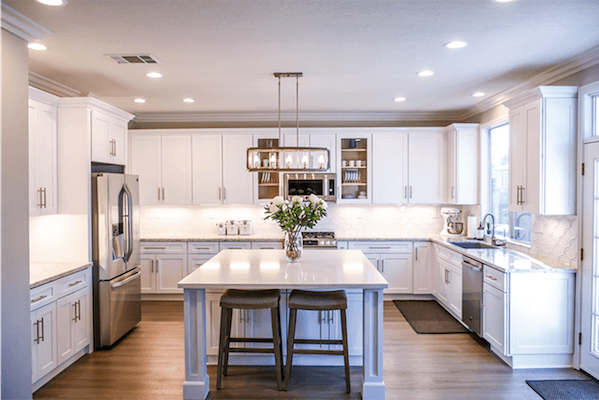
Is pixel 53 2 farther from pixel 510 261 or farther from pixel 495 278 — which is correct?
pixel 510 261

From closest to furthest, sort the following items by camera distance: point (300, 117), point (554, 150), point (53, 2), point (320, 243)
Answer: point (53, 2), point (554, 150), point (320, 243), point (300, 117)

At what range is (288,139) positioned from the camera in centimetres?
589

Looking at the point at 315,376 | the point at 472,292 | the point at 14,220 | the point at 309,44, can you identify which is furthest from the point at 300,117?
the point at 14,220

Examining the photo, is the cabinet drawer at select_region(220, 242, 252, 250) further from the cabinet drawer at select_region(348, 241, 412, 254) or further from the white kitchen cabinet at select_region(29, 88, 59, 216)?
the white kitchen cabinet at select_region(29, 88, 59, 216)

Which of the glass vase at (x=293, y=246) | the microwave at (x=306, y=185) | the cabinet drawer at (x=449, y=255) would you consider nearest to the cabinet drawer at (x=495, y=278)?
the cabinet drawer at (x=449, y=255)

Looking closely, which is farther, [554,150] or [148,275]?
[148,275]

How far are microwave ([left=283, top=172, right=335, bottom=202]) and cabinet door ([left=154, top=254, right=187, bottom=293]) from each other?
172 centimetres

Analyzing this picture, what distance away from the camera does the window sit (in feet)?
15.2

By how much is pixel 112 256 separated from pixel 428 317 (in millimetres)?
3606

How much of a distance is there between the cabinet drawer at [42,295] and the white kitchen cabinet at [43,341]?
0.04 meters

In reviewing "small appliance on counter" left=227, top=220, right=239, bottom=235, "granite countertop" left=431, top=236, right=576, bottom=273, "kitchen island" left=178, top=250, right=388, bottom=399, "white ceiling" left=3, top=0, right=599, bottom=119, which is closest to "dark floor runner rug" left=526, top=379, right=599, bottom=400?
"granite countertop" left=431, top=236, right=576, bottom=273

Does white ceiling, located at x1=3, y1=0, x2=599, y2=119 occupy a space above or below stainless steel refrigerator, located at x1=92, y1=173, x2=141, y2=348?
above

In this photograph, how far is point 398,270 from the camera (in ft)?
18.6

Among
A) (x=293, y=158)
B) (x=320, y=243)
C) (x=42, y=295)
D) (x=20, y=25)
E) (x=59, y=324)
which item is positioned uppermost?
(x=20, y=25)
